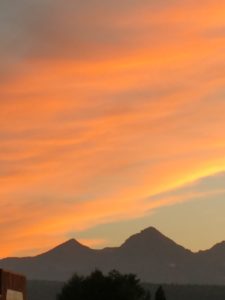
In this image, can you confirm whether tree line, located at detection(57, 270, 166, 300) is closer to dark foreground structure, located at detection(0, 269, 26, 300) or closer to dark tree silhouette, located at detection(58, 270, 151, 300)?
dark tree silhouette, located at detection(58, 270, 151, 300)

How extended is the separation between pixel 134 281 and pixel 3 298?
58692mm

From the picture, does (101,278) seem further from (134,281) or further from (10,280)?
(10,280)

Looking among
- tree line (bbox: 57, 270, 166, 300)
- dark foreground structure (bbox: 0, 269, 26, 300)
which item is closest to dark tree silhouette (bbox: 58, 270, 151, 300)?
tree line (bbox: 57, 270, 166, 300)

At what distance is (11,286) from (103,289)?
163 feet

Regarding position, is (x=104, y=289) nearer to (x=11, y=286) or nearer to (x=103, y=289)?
(x=103, y=289)

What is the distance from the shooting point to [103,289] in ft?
367

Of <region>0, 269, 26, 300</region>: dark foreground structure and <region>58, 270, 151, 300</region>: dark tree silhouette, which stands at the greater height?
<region>58, 270, 151, 300</region>: dark tree silhouette

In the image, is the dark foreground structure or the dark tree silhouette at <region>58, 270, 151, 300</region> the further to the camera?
the dark tree silhouette at <region>58, 270, 151, 300</region>

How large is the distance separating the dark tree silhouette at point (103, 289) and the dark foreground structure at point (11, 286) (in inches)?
1645

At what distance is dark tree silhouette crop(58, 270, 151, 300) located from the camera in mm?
110500

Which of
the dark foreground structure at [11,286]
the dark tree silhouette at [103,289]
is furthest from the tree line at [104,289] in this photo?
the dark foreground structure at [11,286]

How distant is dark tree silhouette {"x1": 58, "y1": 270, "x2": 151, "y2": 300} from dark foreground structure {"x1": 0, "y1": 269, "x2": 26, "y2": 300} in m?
41.8

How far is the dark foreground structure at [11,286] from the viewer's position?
194 ft

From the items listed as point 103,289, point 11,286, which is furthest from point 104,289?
point 11,286
